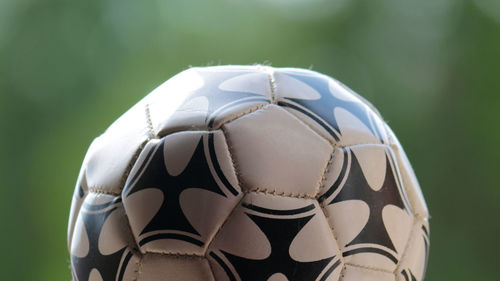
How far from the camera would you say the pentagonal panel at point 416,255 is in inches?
40.1

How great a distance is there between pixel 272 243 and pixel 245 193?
0.27ft

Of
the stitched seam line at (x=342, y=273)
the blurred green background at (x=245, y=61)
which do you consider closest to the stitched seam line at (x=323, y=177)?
the stitched seam line at (x=342, y=273)

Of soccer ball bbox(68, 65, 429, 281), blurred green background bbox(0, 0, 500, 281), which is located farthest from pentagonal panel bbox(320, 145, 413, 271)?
blurred green background bbox(0, 0, 500, 281)

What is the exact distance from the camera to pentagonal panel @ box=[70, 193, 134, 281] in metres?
0.95

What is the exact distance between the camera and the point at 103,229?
972 mm

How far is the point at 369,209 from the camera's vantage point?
3.17ft

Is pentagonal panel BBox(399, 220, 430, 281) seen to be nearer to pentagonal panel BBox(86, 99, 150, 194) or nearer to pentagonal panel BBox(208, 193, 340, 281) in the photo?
pentagonal panel BBox(208, 193, 340, 281)

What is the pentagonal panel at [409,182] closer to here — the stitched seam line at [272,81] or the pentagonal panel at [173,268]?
the stitched seam line at [272,81]

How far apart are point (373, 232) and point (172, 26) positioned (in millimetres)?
4511

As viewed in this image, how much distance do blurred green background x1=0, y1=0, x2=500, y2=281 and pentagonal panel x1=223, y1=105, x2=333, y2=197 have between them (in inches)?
145

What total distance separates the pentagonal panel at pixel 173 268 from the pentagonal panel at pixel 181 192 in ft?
0.04

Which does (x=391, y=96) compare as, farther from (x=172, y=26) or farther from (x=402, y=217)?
(x=402, y=217)
